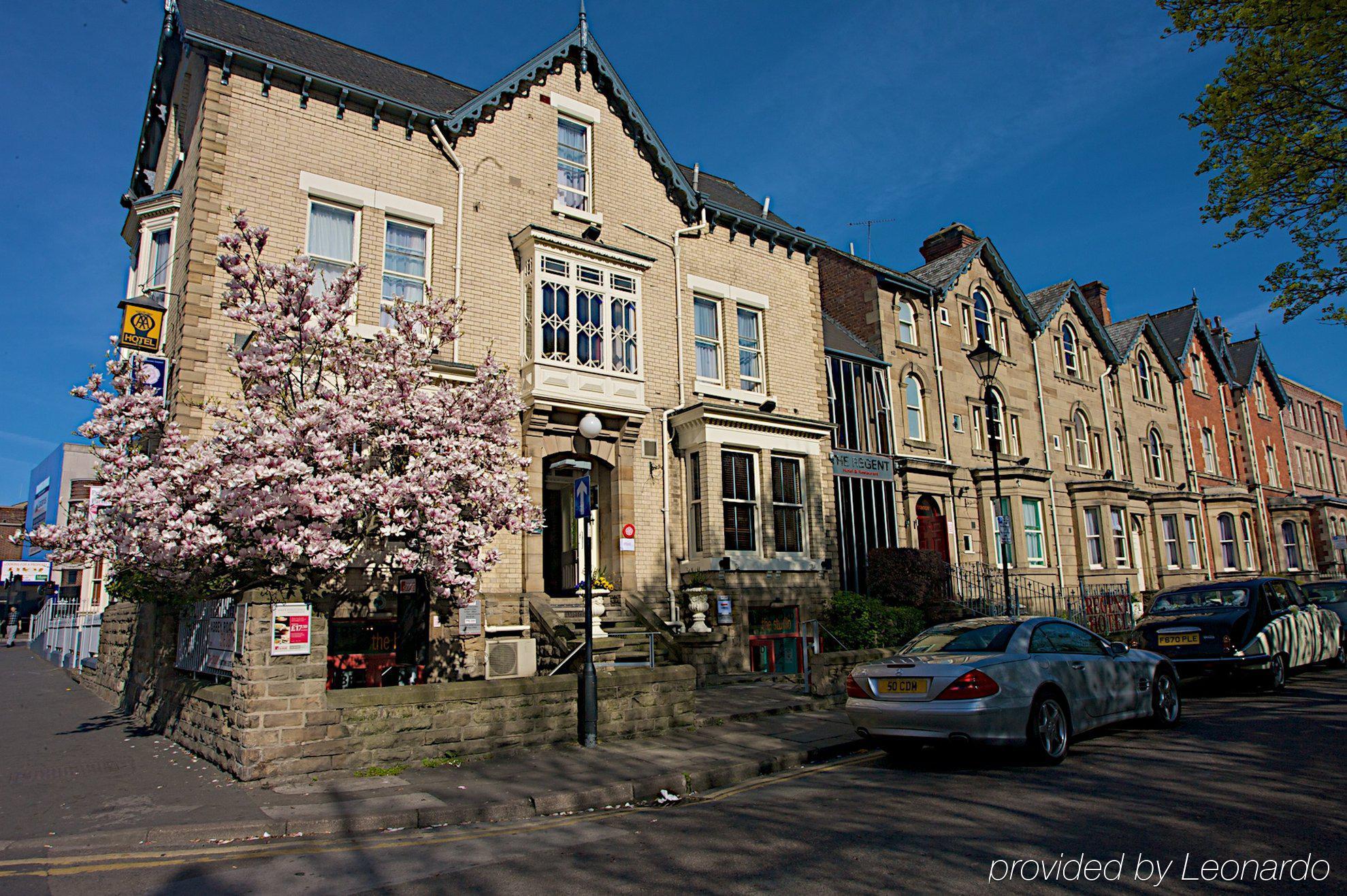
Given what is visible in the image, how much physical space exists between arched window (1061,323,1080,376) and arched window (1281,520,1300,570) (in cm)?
1762

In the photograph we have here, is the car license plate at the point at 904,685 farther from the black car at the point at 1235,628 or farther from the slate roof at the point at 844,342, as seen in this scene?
the slate roof at the point at 844,342

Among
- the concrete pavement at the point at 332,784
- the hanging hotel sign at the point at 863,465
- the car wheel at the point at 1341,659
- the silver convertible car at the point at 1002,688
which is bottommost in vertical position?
the concrete pavement at the point at 332,784

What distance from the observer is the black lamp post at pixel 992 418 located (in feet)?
59.0

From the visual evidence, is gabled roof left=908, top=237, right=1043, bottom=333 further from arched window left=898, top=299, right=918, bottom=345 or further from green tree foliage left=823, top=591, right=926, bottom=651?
green tree foliage left=823, top=591, right=926, bottom=651

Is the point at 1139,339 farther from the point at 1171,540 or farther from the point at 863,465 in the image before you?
the point at 863,465

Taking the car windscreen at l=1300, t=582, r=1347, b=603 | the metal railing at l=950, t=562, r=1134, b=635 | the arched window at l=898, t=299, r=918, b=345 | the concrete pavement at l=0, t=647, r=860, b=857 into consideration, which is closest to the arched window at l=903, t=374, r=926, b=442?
the arched window at l=898, t=299, r=918, b=345

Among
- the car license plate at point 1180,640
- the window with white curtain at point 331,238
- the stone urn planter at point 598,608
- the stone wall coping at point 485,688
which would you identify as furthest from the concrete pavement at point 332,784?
the window with white curtain at point 331,238

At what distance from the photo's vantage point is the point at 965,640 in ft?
30.1

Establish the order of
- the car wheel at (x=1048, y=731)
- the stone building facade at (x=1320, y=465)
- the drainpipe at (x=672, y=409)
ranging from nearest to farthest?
the car wheel at (x=1048, y=731)
the drainpipe at (x=672, y=409)
the stone building facade at (x=1320, y=465)

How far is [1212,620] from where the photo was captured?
513 inches

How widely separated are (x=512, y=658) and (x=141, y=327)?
8277 mm

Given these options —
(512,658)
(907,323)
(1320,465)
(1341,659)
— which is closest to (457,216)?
(512,658)

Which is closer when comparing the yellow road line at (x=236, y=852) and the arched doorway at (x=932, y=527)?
the yellow road line at (x=236, y=852)

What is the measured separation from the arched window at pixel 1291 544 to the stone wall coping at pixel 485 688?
1539 inches
